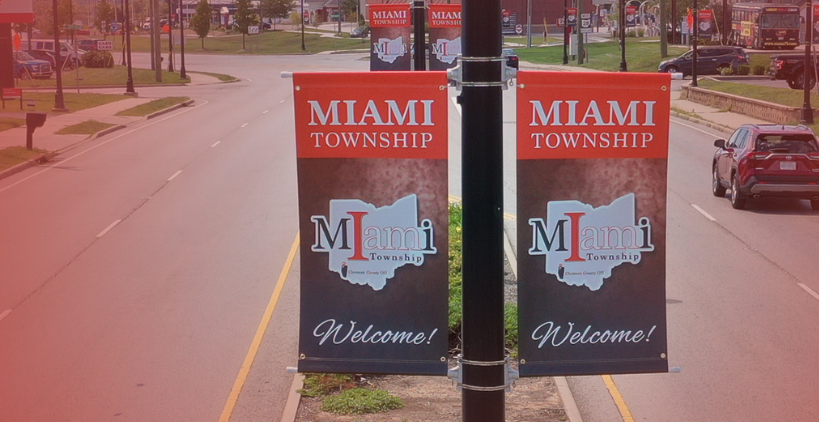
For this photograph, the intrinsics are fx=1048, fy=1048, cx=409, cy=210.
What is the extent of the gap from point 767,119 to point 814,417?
29.3m

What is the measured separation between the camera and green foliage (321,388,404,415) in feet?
29.5

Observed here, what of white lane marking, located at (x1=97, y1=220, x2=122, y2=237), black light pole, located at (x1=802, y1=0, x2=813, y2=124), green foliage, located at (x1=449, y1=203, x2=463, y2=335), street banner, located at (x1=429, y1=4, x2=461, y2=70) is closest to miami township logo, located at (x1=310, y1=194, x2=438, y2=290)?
green foliage, located at (x1=449, y1=203, x2=463, y2=335)

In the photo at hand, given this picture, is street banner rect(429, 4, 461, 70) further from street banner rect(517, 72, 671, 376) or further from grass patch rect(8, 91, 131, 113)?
grass patch rect(8, 91, 131, 113)

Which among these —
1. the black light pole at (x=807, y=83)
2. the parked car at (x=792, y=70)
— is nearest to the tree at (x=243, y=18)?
the parked car at (x=792, y=70)

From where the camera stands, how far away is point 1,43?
180ft

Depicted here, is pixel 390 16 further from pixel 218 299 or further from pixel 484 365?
pixel 484 365

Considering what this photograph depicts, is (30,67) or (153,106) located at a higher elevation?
(30,67)

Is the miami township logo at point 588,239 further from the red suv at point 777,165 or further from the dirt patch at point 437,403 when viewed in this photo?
the red suv at point 777,165

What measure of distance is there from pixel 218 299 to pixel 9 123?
92.3 feet

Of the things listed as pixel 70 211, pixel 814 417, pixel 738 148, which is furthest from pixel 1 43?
pixel 814 417

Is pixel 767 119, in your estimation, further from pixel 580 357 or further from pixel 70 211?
pixel 580 357

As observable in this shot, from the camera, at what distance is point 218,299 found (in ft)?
44.8

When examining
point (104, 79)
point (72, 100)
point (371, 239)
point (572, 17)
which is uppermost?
point (572, 17)

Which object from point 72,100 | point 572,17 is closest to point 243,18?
point 572,17
